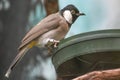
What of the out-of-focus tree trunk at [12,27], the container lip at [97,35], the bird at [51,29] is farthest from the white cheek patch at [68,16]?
the container lip at [97,35]

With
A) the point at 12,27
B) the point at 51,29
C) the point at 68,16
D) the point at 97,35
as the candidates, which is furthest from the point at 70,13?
the point at 97,35

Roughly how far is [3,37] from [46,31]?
3.97 feet

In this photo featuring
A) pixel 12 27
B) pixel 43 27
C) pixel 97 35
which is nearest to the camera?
pixel 97 35

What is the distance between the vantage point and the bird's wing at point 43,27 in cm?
500

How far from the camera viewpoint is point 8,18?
6.28 meters

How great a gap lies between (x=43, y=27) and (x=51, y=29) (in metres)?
0.08

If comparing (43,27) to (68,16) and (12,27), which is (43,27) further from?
(12,27)

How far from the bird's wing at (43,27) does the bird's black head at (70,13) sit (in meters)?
0.11

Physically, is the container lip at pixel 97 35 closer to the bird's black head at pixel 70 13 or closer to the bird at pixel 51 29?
the bird at pixel 51 29

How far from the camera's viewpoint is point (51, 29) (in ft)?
16.9

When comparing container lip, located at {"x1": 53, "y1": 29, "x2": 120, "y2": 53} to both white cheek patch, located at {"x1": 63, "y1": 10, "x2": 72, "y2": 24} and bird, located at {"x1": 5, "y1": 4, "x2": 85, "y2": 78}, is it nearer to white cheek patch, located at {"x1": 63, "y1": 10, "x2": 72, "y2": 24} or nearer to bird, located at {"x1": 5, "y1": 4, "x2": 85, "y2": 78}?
bird, located at {"x1": 5, "y1": 4, "x2": 85, "y2": 78}

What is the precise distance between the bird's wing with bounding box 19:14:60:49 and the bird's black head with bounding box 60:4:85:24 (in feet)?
0.37

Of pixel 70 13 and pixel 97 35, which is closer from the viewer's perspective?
pixel 97 35

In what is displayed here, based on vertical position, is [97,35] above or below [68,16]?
above
